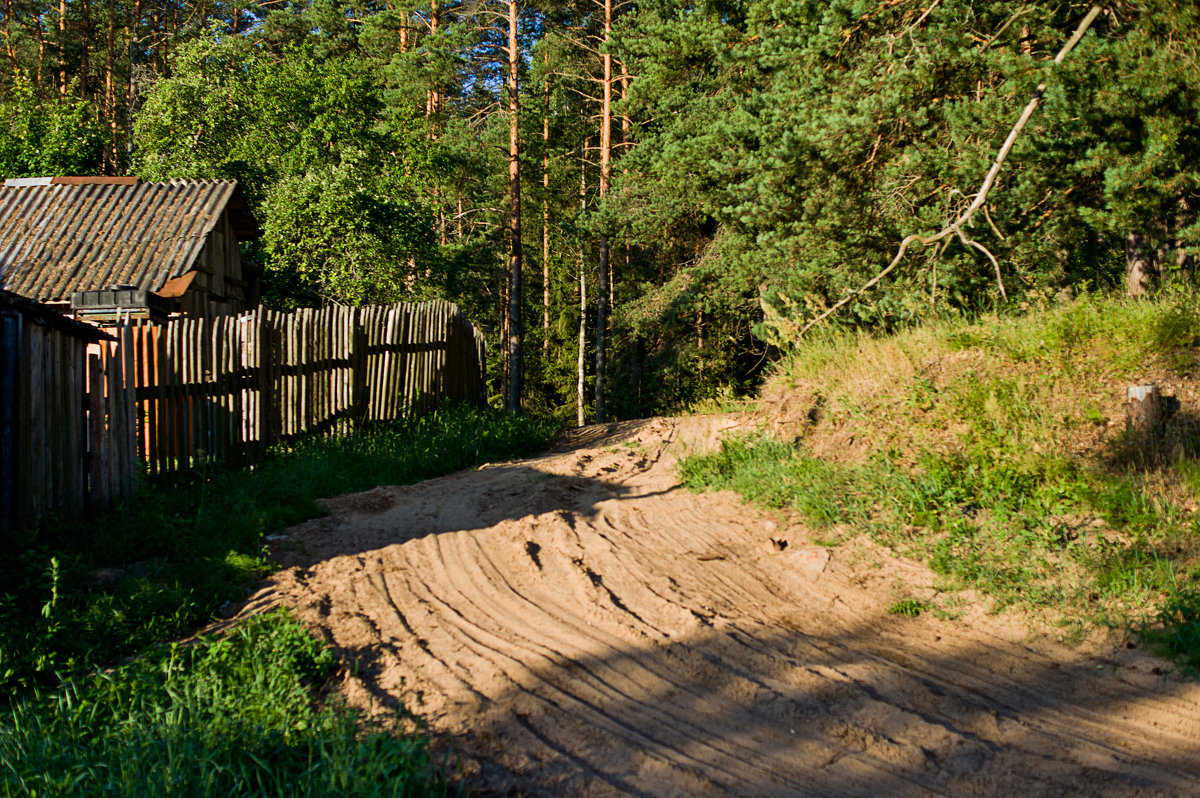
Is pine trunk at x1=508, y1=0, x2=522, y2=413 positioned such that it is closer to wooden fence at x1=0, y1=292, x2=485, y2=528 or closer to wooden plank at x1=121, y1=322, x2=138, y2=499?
wooden fence at x1=0, y1=292, x2=485, y2=528

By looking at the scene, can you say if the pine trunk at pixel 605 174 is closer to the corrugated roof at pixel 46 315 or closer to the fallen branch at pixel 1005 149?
the fallen branch at pixel 1005 149

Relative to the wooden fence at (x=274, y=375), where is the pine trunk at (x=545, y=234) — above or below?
above

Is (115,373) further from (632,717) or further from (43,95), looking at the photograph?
(43,95)

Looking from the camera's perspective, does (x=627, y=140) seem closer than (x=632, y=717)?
No

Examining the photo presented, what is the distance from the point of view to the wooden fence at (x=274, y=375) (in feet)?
24.9

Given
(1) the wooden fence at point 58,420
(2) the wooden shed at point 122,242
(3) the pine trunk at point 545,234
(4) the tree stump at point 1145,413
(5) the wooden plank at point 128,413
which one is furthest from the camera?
(3) the pine trunk at point 545,234

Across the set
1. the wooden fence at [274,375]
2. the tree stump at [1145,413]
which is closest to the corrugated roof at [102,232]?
the wooden fence at [274,375]

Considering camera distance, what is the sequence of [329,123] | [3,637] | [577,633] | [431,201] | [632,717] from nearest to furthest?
[632,717], [3,637], [577,633], [329,123], [431,201]

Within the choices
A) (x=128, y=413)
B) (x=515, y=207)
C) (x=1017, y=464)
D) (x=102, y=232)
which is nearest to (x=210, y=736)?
(x=128, y=413)

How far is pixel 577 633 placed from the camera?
15.3ft

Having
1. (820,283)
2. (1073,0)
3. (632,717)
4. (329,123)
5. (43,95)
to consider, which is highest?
(43,95)

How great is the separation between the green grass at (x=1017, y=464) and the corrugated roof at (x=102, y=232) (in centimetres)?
1083

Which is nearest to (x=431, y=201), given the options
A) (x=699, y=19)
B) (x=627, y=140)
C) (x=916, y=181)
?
(x=627, y=140)

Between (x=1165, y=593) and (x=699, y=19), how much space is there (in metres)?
14.7
